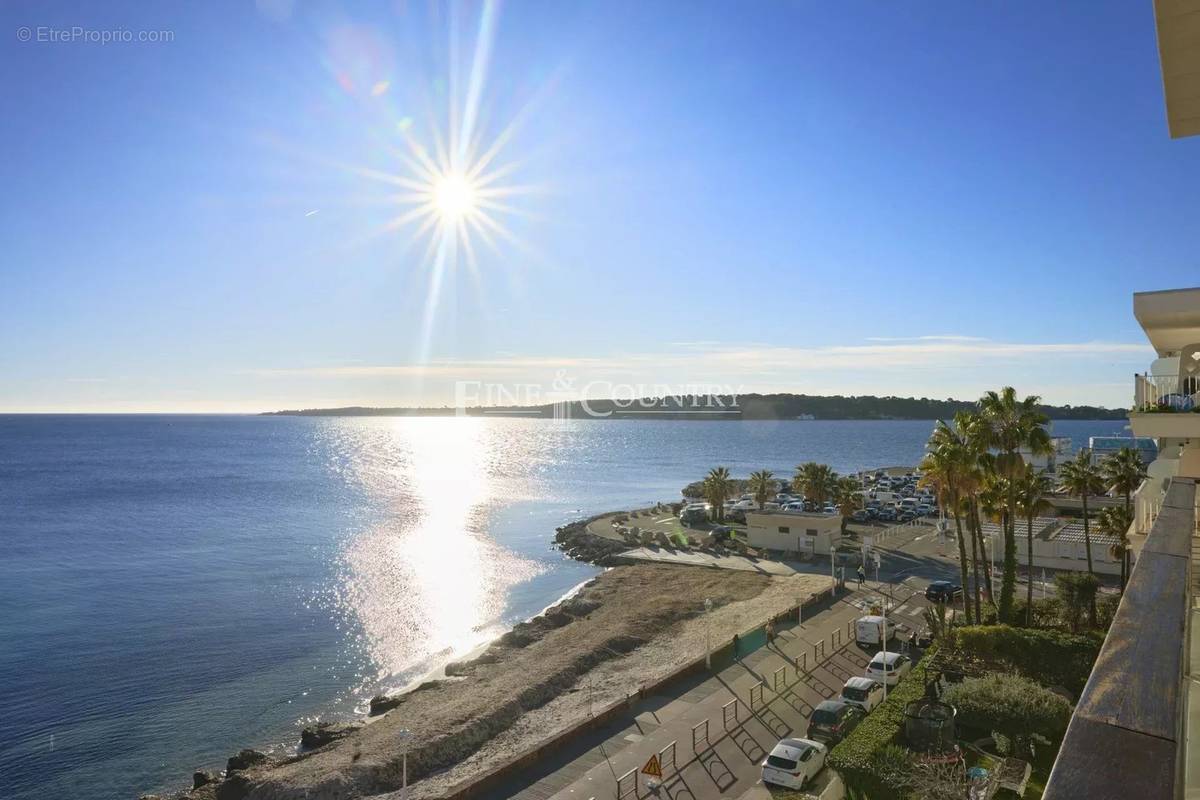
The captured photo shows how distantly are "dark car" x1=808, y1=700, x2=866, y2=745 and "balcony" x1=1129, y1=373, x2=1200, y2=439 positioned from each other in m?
9.91

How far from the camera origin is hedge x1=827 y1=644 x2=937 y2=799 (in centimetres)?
1459

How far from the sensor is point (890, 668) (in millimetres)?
22891

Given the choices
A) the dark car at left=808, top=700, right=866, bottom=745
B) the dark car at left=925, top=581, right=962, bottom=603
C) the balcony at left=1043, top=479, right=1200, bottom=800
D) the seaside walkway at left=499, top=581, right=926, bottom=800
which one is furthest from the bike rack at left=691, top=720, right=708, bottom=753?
the dark car at left=925, top=581, right=962, bottom=603

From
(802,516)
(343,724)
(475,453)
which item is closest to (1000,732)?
(343,724)

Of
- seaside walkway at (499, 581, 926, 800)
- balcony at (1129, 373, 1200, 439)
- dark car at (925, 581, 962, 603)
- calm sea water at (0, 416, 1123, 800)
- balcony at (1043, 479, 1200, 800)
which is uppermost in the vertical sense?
balcony at (1129, 373, 1200, 439)

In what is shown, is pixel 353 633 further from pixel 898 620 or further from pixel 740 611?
pixel 898 620

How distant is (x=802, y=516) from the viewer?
4775 centimetres

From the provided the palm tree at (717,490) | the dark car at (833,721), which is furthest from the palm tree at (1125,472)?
the palm tree at (717,490)

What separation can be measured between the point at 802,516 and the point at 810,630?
1884cm

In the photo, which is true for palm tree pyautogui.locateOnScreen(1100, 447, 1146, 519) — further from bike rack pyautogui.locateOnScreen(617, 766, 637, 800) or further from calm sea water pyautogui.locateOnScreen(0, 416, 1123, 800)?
calm sea water pyautogui.locateOnScreen(0, 416, 1123, 800)

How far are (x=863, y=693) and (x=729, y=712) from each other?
11.9ft

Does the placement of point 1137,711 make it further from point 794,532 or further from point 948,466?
point 794,532

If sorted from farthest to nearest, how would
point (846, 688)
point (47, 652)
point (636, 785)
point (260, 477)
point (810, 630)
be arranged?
point (260, 477)
point (47, 652)
point (810, 630)
point (846, 688)
point (636, 785)

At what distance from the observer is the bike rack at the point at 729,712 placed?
20341 mm
